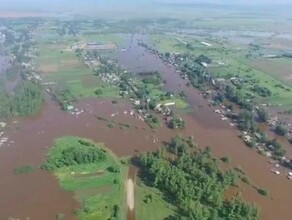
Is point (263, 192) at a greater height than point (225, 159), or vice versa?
point (225, 159)

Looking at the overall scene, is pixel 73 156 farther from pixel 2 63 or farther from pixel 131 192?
pixel 2 63

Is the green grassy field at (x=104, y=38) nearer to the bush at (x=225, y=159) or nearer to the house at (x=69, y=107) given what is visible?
the house at (x=69, y=107)

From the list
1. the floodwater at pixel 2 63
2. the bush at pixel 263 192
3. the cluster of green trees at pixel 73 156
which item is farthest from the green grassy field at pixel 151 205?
the floodwater at pixel 2 63

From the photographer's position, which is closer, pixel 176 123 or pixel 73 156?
pixel 73 156

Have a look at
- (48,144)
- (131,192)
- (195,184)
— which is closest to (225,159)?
(195,184)

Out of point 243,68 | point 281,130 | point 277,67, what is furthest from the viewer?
point 277,67

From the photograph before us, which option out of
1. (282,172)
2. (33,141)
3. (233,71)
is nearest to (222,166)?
(282,172)

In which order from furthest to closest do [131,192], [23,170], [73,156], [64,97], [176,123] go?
1. [64,97]
2. [176,123]
3. [73,156]
4. [23,170]
5. [131,192]

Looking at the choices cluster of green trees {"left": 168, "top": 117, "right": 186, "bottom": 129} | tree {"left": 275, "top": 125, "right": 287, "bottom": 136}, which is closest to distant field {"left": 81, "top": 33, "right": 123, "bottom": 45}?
cluster of green trees {"left": 168, "top": 117, "right": 186, "bottom": 129}
